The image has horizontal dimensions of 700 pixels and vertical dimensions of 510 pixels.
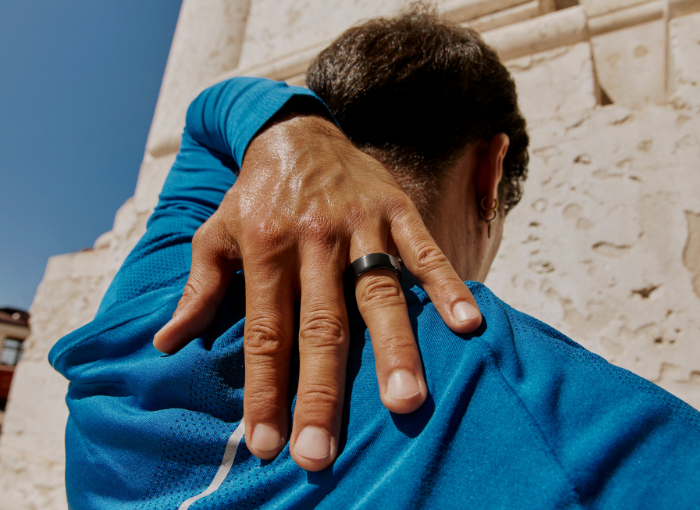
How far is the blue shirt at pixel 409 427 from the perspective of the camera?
14.4 inches

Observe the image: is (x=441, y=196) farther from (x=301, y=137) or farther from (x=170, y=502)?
(x=170, y=502)

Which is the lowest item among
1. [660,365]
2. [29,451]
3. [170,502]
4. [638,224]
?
[29,451]

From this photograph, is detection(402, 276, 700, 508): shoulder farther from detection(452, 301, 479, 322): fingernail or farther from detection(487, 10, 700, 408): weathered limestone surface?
detection(487, 10, 700, 408): weathered limestone surface

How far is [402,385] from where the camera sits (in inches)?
16.7

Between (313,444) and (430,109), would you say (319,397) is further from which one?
(430,109)

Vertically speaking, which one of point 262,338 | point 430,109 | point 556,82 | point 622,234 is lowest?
point 622,234

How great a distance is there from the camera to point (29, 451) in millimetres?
2178

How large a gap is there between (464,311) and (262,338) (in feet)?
0.81

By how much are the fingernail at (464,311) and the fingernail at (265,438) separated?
0.80 ft

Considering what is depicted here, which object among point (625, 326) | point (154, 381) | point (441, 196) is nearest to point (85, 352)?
point (154, 381)

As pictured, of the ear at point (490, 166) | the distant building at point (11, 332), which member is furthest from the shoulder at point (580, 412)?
the distant building at point (11, 332)

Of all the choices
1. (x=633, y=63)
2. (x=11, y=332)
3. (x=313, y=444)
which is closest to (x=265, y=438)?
(x=313, y=444)

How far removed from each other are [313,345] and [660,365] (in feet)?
3.73

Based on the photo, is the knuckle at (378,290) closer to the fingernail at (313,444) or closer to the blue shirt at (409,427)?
the blue shirt at (409,427)
